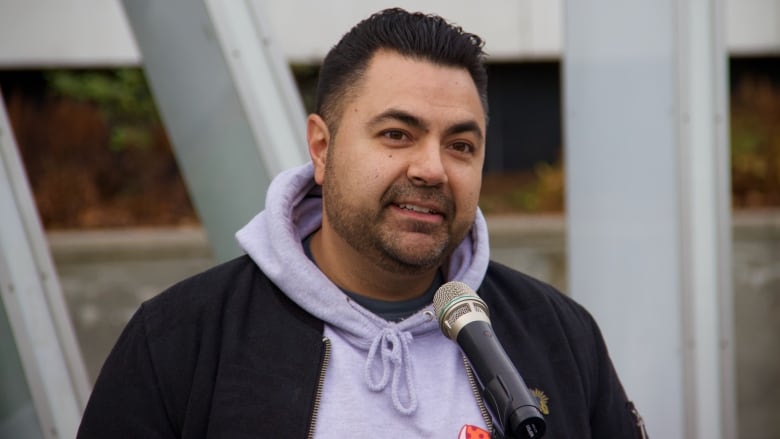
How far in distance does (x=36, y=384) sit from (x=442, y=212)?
75.0 inches

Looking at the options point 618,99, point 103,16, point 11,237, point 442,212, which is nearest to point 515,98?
point 103,16

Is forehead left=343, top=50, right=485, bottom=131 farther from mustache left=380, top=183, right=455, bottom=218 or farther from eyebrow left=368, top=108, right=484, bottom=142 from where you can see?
mustache left=380, top=183, right=455, bottom=218

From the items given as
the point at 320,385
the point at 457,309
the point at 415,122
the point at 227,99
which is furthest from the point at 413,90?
the point at 227,99

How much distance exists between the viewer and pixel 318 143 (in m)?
2.49

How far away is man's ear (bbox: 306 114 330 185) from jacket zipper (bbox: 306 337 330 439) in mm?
475

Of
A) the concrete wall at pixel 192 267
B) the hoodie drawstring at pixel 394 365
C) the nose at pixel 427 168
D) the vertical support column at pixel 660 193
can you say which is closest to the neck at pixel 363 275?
the hoodie drawstring at pixel 394 365

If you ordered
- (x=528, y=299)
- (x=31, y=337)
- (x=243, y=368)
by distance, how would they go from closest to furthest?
(x=243, y=368), (x=528, y=299), (x=31, y=337)

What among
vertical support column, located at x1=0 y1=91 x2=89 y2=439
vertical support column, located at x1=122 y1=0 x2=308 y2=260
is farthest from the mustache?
vertical support column, located at x1=0 y1=91 x2=89 y2=439

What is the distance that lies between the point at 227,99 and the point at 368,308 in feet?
5.66

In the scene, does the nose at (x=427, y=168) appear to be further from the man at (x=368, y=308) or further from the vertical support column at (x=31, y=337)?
the vertical support column at (x=31, y=337)

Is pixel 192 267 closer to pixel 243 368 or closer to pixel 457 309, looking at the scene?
pixel 243 368

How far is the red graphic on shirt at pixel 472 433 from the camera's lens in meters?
2.15

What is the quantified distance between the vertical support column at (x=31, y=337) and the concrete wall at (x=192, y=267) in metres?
4.98

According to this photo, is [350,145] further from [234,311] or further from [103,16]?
[103,16]
